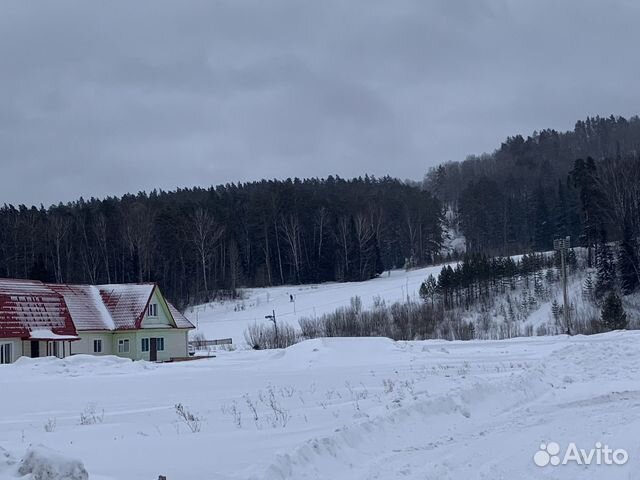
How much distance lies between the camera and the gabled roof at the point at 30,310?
4016 centimetres

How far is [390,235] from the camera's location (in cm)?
10731

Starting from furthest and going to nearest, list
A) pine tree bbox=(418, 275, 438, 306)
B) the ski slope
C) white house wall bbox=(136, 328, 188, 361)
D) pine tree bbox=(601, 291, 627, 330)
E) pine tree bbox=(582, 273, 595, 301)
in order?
pine tree bbox=(418, 275, 438, 306) → the ski slope → pine tree bbox=(582, 273, 595, 301) → white house wall bbox=(136, 328, 188, 361) → pine tree bbox=(601, 291, 627, 330)

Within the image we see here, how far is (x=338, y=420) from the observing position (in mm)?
11781

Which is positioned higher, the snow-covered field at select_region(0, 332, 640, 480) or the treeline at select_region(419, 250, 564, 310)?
the treeline at select_region(419, 250, 564, 310)

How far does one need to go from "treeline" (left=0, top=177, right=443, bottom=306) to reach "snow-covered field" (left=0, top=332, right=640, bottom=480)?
206 feet

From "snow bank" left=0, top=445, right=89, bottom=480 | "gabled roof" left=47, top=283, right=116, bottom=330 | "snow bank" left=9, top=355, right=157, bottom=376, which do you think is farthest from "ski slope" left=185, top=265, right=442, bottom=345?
"snow bank" left=0, top=445, right=89, bottom=480

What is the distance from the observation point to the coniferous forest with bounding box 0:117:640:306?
277ft

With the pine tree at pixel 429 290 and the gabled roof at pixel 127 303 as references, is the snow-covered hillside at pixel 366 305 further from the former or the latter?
the gabled roof at pixel 127 303

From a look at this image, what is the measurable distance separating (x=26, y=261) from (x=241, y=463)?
83.1 metres

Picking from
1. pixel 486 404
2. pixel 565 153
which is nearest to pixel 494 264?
pixel 486 404

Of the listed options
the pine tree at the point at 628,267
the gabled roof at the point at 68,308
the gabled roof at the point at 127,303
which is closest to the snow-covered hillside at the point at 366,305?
the pine tree at the point at 628,267

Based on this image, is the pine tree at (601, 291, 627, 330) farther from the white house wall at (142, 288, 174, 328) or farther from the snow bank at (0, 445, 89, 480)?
the snow bank at (0, 445, 89, 480)

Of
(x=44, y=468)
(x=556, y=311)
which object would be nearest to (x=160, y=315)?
(x=556, y=311)

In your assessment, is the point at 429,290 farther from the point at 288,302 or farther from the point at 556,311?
the point at 288,302
